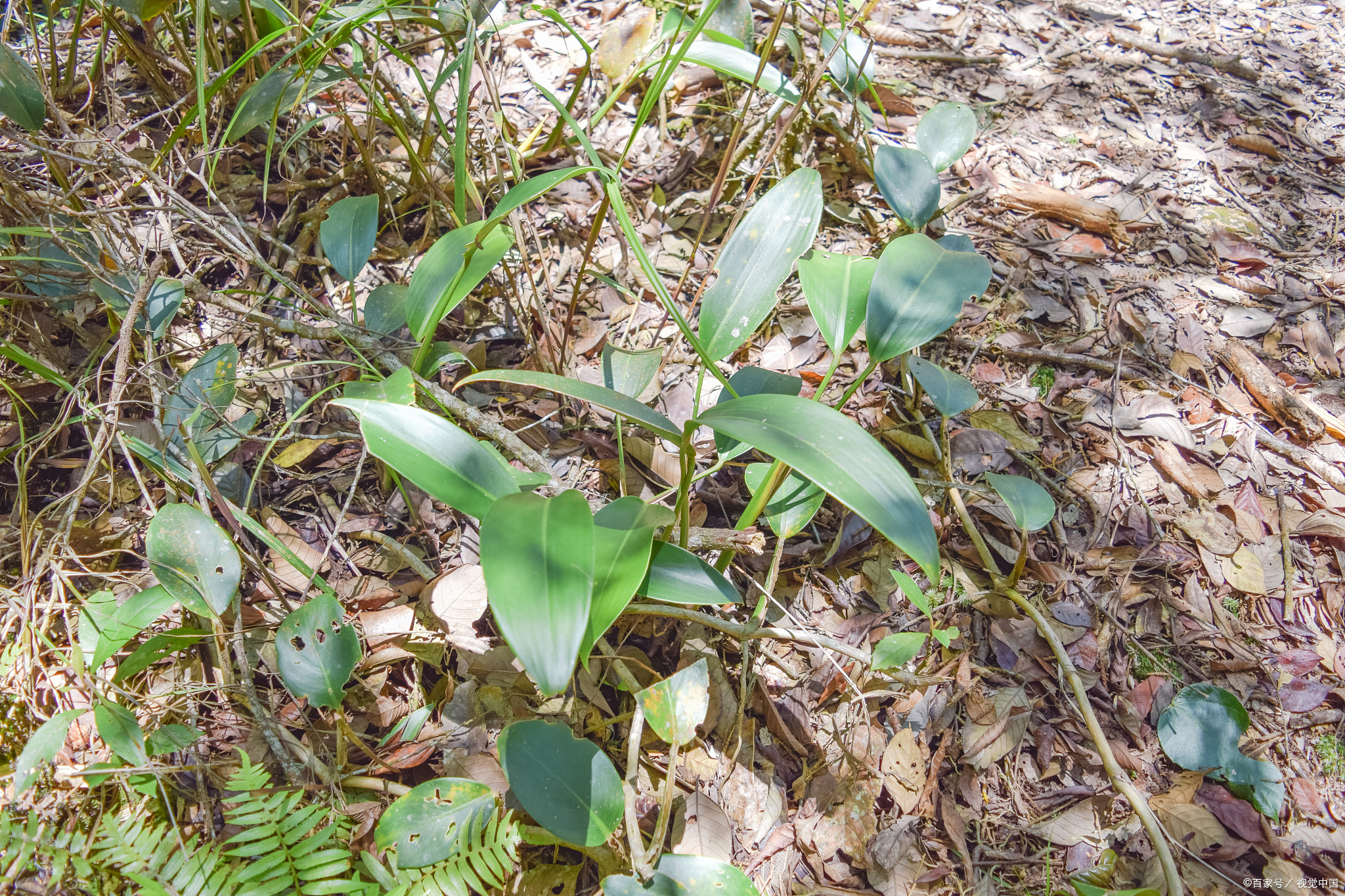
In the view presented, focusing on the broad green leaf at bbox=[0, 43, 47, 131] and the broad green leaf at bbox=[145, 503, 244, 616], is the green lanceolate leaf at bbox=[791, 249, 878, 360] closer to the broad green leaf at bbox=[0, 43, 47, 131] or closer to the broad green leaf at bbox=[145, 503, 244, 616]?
the broad green leaf at bbox=[145, 503, 244, 616]

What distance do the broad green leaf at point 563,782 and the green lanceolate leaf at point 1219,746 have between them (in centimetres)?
93

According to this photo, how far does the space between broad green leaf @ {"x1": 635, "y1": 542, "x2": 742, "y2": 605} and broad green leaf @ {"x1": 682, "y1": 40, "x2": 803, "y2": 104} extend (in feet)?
3.00

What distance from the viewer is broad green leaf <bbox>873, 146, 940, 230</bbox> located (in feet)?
4.54

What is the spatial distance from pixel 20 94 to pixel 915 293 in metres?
1.52

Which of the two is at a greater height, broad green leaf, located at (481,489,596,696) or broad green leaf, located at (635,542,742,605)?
broad green leaf, located at (481,489,596,696)

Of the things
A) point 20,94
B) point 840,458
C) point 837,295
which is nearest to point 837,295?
point 837,295

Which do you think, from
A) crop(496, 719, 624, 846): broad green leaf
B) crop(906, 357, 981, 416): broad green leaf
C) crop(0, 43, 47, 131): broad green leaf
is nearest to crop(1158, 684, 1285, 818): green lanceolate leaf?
crop(906, 357, 981, 416): broad green leaf

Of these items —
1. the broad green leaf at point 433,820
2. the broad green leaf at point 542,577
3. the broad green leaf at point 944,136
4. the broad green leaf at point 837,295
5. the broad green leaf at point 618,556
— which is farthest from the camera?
the broad green leaf at point 944,136

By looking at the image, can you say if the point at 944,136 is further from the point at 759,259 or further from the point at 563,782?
the point at 563,782

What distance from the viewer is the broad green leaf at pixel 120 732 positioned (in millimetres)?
923

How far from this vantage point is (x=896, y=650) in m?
1.05

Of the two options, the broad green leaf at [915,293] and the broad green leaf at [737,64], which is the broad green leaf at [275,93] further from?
the broad green leaf at [915,293]

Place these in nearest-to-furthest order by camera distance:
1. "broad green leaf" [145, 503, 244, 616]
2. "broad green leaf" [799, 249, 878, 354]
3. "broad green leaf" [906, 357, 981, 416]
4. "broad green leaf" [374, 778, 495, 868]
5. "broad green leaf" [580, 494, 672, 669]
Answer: "broad green leaf" [580, 494, 672, 669] < "broad green leaf" [374, 778, 495, 868] < "broad green leaf" [145, 503, 244, 616] < "broad green leaf" [799, 249, 878, 354] < "broad green leaf" [906, 357, 981, 416]

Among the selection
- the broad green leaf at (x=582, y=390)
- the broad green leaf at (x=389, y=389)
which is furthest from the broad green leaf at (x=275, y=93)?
the broad green leaf at (x=582, y=390)
